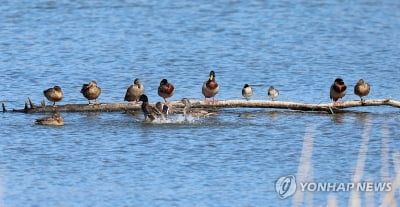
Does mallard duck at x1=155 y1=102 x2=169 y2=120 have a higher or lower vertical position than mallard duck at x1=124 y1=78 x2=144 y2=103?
lower

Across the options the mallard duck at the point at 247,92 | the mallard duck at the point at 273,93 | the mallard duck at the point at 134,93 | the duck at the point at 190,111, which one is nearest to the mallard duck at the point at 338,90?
the mallard duck at the point at 273,93

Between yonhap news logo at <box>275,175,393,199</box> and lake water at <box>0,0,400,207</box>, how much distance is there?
15cm

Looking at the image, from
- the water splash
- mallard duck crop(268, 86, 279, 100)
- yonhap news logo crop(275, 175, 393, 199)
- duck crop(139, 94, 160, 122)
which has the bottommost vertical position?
yonhap news logo crop(275, 175, 393, 199)

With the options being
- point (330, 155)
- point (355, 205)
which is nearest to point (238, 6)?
point (330, 155)

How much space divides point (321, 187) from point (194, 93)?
8990 mm

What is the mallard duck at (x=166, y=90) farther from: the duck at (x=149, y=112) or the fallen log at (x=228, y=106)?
the duck at (x=149, y=112)

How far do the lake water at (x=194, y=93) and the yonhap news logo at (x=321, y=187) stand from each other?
0.15 m

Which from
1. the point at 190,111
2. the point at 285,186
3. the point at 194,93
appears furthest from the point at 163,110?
the point at 285,186

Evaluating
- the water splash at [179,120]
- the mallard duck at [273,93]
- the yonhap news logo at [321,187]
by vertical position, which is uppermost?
the mallard duck at [273,93]

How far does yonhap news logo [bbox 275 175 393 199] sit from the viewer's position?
16.0 metres

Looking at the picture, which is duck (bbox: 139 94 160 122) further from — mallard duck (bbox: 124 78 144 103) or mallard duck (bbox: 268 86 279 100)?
mallard duck (bbox: 268 86 279 100)

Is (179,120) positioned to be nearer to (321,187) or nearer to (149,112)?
(149,112)

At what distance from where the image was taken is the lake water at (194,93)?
16.8 metres

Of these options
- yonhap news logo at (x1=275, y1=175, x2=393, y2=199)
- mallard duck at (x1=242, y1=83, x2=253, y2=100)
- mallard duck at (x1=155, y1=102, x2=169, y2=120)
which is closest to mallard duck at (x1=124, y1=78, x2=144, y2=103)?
mallard duck at (x1=155, y1=102, x2=169, y2=120)
